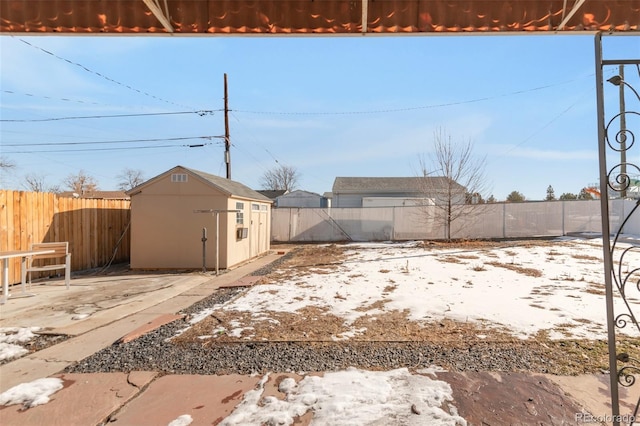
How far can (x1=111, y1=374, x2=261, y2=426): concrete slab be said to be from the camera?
2.28 metres

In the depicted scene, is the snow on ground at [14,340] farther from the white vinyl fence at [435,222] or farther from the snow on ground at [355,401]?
the white vinyl fence at [435,222]

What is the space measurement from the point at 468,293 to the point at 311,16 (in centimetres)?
538

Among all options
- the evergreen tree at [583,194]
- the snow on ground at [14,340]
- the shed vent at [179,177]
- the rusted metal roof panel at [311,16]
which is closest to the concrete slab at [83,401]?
the snow on ground at [14,340]

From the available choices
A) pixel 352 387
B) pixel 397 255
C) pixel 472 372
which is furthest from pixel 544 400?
pixel 397 255

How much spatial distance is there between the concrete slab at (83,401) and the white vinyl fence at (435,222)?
14.3 metres

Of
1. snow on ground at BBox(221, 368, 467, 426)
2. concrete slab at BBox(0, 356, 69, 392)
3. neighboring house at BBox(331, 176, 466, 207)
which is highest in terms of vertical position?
neighboring house at BBox(331, 176, 466, 207)

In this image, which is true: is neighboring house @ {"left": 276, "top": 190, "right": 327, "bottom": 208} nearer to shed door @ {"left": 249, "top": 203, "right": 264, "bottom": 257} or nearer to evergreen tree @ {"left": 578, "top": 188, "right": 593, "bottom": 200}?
shed door @ {"left": 249, "top": 203, "right": 264, "bottom": 257}

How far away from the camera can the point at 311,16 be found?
2.75 m

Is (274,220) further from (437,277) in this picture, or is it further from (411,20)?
(411,20)

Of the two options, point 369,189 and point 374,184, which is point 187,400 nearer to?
point 369,189

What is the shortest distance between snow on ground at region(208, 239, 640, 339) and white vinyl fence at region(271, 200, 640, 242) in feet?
22.6

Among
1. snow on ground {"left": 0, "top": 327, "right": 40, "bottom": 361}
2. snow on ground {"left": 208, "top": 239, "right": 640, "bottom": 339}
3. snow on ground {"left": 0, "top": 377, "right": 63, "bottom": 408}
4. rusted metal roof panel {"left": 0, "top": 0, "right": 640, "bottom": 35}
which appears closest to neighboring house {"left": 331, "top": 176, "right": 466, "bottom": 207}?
snow on ground {"left": 208, "top": 239, "right": 640, "bottom": 339}

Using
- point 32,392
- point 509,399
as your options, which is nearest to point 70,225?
point 32,392

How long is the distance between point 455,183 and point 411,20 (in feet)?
46.4
